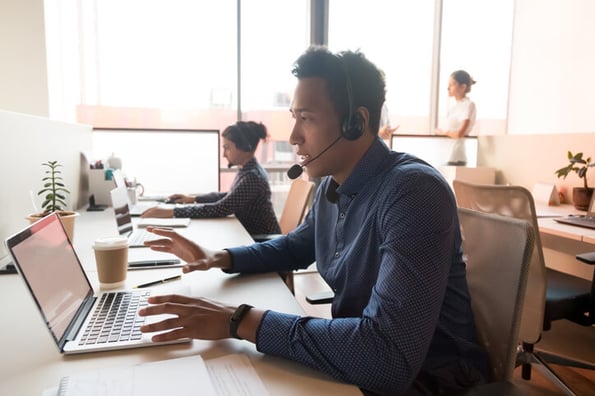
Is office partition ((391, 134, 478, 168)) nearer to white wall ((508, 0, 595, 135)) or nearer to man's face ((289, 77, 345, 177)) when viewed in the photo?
white wall ((508, 0, 595, 135))

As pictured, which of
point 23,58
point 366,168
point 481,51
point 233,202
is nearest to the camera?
point 366,168

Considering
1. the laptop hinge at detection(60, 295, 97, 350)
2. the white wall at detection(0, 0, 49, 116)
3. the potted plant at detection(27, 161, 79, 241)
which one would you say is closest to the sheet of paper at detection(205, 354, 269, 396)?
the laptop hinge at detection(60, 295, 97, 350)

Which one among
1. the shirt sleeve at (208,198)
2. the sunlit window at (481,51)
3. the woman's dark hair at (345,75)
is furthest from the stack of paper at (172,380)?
the sunlit window at (481,51)

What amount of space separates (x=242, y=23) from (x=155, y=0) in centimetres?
70

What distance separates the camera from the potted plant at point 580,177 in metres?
2.64

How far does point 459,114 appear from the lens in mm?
3855

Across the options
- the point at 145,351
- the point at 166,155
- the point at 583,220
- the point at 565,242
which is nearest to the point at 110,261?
the point at 145,351

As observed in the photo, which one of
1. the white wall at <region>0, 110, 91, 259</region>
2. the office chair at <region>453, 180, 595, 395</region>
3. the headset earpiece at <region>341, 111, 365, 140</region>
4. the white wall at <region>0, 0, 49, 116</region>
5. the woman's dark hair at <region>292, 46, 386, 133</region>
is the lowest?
the office chair at <region>453, 180, 595, 395</region>

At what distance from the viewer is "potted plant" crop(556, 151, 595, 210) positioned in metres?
2.64

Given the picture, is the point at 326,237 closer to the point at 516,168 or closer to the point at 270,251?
the point at 270,251

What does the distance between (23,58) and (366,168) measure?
284cm

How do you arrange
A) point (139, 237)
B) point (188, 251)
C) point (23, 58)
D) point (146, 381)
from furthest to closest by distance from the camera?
point (23, 58), point (139, 237), point (188, 251), point (146, 381)

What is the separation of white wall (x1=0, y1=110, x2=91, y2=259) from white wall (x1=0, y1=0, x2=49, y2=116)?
0.95 meters

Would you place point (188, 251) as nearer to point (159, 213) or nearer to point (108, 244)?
point (108, 244)
